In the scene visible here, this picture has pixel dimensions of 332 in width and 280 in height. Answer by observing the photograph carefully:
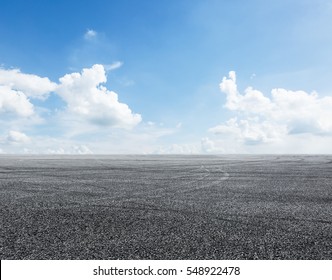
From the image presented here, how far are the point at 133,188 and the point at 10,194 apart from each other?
437 centimetres

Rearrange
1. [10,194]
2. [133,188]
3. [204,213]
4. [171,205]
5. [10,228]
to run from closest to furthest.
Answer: [10,228], [204,213], [171,205], [10,194], [133,188]

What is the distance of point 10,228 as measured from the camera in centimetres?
602

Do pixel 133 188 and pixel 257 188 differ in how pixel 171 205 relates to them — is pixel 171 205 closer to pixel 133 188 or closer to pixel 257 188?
pixel 133 188

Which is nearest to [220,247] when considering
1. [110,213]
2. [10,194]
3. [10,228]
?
[110,213]

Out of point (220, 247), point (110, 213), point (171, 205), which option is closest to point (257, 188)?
point (171, 205)

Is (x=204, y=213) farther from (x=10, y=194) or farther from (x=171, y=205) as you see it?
(x=10, y=194)

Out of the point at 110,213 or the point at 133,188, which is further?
the point at 133,188

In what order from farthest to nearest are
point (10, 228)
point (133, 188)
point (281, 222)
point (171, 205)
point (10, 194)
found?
point (133, 188) → point (10, 194) → point (171, 205) → point (281, 222) → point (10, 228)

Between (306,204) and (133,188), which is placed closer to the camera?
(306,204)
